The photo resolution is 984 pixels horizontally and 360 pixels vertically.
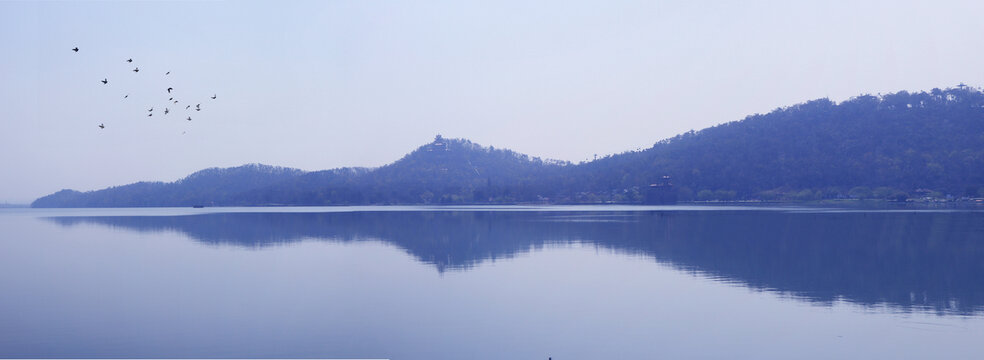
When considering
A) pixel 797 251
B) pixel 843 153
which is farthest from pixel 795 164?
pixel 797 251

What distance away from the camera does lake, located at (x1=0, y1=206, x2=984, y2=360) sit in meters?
14.7

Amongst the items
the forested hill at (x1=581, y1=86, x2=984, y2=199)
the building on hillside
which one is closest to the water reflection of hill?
the forested hill at (x1=581, y1=86, x2=984, y2=199)

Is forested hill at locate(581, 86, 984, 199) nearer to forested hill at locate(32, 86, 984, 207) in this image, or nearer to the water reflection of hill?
forested hill at locate(32, 86, 984, 207)

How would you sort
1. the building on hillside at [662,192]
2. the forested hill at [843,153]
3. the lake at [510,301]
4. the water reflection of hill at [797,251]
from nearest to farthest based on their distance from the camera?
the lake at [510,301]
the water reflection of hill at [797,251]
the forested hill at [843,153]
the building on hillside at [662,192]

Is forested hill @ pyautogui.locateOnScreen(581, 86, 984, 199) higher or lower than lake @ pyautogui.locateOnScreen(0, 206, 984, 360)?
higher

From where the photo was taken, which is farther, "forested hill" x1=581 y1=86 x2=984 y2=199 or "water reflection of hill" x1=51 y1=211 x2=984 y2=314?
"forested hill" x1=581 y1=86 x2=984 y2=199

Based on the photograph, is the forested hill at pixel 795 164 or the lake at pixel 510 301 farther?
the forested hill at pixel 795 164

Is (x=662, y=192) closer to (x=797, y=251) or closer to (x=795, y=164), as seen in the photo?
(x=795, y=164)

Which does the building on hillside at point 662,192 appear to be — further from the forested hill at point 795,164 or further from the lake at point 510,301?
the lake at point 510,301

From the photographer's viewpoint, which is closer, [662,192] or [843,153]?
[843,153]

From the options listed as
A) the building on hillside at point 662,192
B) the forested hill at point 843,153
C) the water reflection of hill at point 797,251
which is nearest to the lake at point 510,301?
the water reflection of hill at point 797,251

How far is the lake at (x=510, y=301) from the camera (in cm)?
1474

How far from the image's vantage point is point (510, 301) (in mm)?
20516

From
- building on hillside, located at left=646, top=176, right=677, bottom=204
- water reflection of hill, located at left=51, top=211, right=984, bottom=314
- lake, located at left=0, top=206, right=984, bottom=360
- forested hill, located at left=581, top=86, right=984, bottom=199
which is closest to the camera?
lake, located at left=0, top=206, right=984, bottom=360
